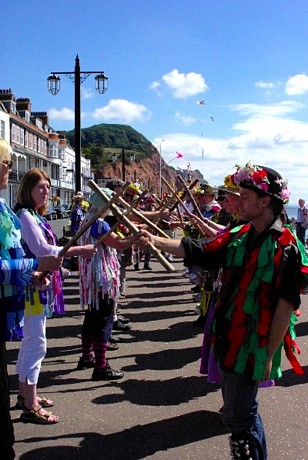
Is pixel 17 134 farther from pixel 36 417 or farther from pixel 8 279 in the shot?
pixel 8 279

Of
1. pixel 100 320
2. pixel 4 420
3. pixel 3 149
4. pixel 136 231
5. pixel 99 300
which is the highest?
pixel 3 149

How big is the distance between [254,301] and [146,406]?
2.06 m

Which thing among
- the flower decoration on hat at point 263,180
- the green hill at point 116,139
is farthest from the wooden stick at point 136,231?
the green hill at point 116,139

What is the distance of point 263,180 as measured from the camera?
109 inches

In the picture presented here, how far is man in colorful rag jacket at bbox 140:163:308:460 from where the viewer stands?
8.57 feet

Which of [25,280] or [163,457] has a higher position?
[25,280]

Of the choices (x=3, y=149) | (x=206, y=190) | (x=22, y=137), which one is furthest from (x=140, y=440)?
(x=22, y=137)

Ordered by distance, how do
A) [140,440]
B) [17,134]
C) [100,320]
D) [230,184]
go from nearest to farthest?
[140,440] < [230,184] < [100,320] < [17,134]

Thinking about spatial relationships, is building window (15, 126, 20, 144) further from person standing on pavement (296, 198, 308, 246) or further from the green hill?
the green hill

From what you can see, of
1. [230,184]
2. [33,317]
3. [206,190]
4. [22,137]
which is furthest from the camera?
[22,137]

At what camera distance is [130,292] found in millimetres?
10094

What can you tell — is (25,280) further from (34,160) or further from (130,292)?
(34,160)

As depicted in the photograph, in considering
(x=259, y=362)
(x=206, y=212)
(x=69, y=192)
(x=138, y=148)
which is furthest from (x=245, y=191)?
(x=138, y=148)

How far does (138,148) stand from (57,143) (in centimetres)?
10286
